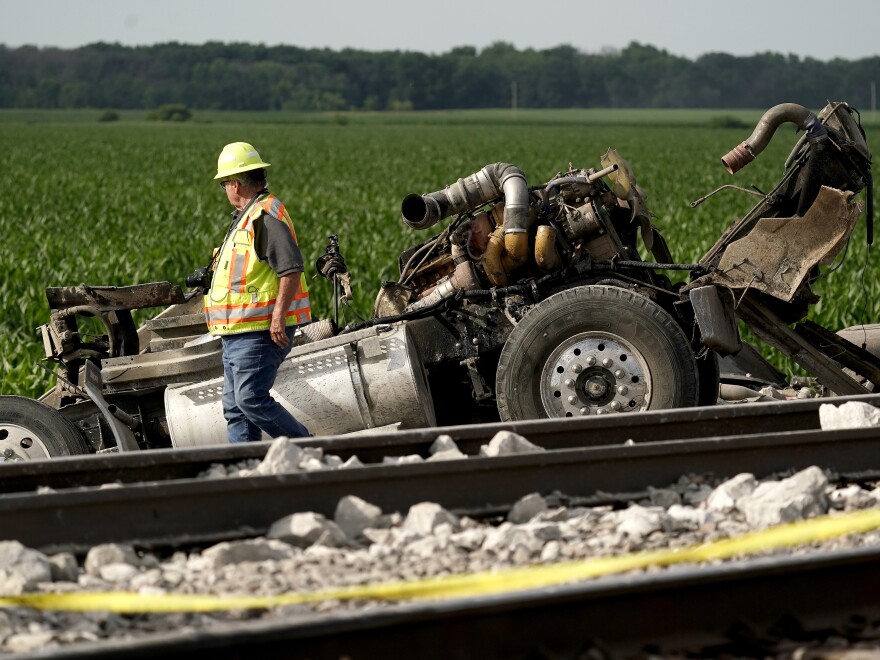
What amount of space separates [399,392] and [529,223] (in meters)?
1.22

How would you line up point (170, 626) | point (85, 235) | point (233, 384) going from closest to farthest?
→ point (170, 626) → point (233, 384) → point (85, 235)

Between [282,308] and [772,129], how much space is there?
280 centimetres

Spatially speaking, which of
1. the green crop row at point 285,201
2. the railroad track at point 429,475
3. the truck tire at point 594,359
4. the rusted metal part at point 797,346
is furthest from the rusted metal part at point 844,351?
the green crop row at point 285,201

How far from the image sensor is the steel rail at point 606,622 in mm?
3486

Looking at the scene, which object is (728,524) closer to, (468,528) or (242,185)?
(468,528)

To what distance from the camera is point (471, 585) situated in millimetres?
4141

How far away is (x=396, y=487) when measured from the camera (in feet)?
16.1

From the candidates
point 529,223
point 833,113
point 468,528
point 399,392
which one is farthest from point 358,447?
point 833,113

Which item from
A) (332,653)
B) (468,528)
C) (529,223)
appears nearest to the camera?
(332,653)

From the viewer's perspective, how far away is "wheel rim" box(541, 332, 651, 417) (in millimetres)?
6828

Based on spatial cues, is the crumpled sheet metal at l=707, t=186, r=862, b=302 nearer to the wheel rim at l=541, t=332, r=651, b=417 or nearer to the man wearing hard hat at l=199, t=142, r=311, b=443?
the wheel rim at l=541, t=332, r=651, b=417

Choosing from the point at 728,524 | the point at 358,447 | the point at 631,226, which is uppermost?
the point at 631,226

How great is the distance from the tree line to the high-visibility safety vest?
468 ft

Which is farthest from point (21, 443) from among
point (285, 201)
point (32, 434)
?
point (285, 201)
